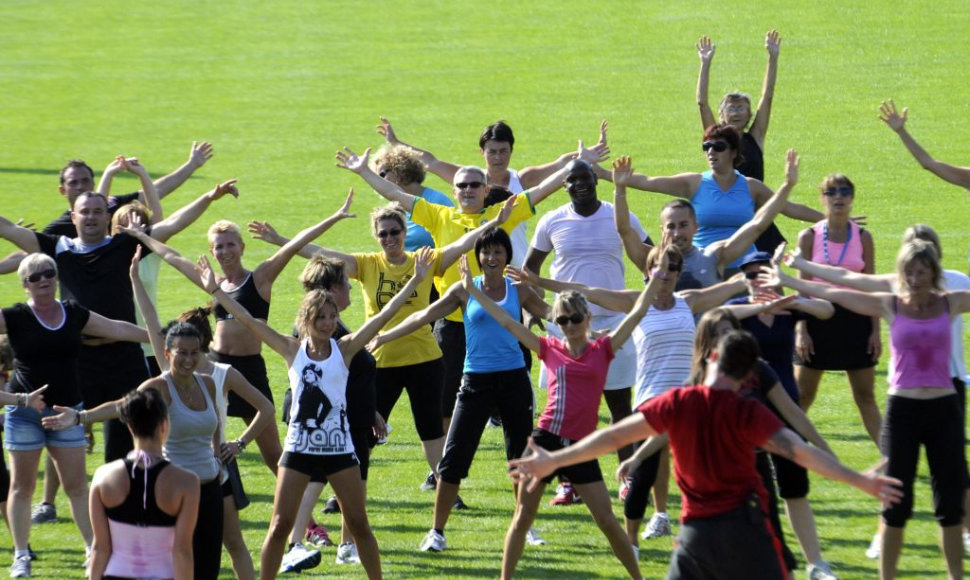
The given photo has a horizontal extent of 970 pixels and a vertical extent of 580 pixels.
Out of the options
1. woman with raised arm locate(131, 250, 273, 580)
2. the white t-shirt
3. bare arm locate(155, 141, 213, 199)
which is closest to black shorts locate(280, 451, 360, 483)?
woman with raised arm locate(131, 250, 273, 580)

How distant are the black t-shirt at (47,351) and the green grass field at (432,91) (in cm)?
663

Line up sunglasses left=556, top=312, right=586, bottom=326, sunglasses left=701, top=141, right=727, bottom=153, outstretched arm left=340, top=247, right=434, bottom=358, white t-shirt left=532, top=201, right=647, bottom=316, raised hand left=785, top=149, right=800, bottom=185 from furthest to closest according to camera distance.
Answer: sunglasses left=701, top=141, right=727, bottom=153
white t-shirt left=532, top=201, right=647, bottom=316
raised hand left=785, top=149, right=800, bottom=185
outstretched arm left=340, top=247, right=434, bottom=358
sunglasses left=556, top=312, right=586, bottom=326

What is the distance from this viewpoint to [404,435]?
13125mm

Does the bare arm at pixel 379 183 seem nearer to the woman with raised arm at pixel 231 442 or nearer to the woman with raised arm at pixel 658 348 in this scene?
the woman with raised arm at pixel 658 348

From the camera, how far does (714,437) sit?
21.0ft

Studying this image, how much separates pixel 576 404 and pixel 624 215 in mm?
2100

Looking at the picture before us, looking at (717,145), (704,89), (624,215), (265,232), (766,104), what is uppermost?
(704,89)

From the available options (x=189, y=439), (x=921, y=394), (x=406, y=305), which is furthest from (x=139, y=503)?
(x=921, y=394)

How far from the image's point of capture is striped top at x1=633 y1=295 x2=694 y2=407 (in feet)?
29.0

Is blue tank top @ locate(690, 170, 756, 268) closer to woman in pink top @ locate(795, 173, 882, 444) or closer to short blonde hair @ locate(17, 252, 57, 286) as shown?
woman in pink top @ locate(795, 173, 882, 444)

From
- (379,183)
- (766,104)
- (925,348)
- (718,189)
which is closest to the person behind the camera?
(925,348)

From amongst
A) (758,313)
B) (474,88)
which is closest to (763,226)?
(758,313)

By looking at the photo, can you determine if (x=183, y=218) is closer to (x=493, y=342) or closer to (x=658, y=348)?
(x=493, y=342)

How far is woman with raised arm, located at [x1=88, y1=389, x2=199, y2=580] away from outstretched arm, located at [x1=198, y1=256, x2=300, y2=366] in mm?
1721
